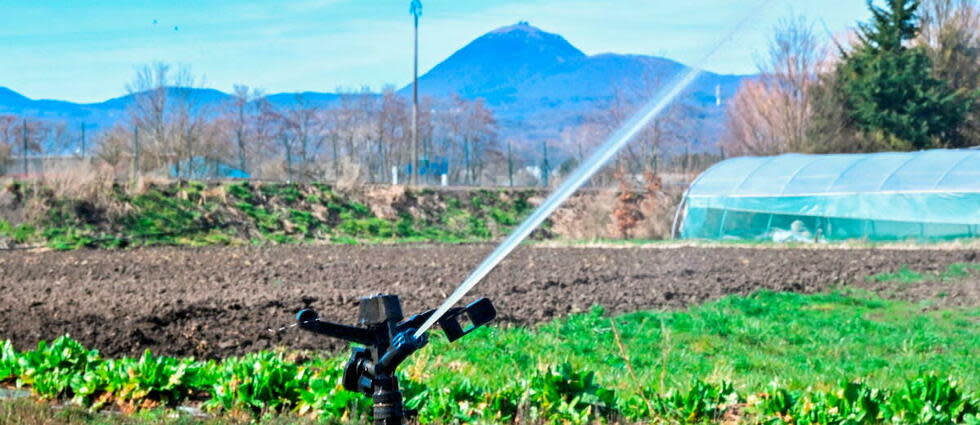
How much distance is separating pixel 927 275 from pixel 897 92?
2369 cm

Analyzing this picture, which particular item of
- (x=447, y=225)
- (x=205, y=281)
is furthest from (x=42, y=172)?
(x=205, y=281)

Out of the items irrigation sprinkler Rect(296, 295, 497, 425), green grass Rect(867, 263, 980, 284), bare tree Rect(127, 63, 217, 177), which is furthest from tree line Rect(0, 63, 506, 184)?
irrigation sprinkler Rect(296, 295, 497, 425)

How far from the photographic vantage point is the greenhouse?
24.0 m

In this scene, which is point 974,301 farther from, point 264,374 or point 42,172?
point 42,172

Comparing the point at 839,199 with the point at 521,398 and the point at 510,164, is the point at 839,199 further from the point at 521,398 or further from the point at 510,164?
the point at 521,398

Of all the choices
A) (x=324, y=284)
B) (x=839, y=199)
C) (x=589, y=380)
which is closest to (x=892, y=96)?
(x=839, y=199)

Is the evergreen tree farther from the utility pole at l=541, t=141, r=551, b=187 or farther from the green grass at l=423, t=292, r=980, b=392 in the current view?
the green grass at l=423, t=292, r=980, b=392

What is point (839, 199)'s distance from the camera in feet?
84.1

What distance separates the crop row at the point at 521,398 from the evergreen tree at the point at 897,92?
1294 inches

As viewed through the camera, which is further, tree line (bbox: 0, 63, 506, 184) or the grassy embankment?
tree line (bbox: 0, 63, 506, 184)

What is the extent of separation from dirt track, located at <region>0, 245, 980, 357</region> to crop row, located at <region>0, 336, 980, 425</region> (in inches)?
87.8

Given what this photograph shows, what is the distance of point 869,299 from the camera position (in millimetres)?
12719

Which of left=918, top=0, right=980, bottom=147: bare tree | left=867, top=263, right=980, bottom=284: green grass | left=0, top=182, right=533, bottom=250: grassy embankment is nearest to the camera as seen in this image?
left=867, top=263, right=980, bottom=284: green grass

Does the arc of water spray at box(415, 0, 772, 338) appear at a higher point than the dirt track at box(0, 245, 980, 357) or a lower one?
higher
